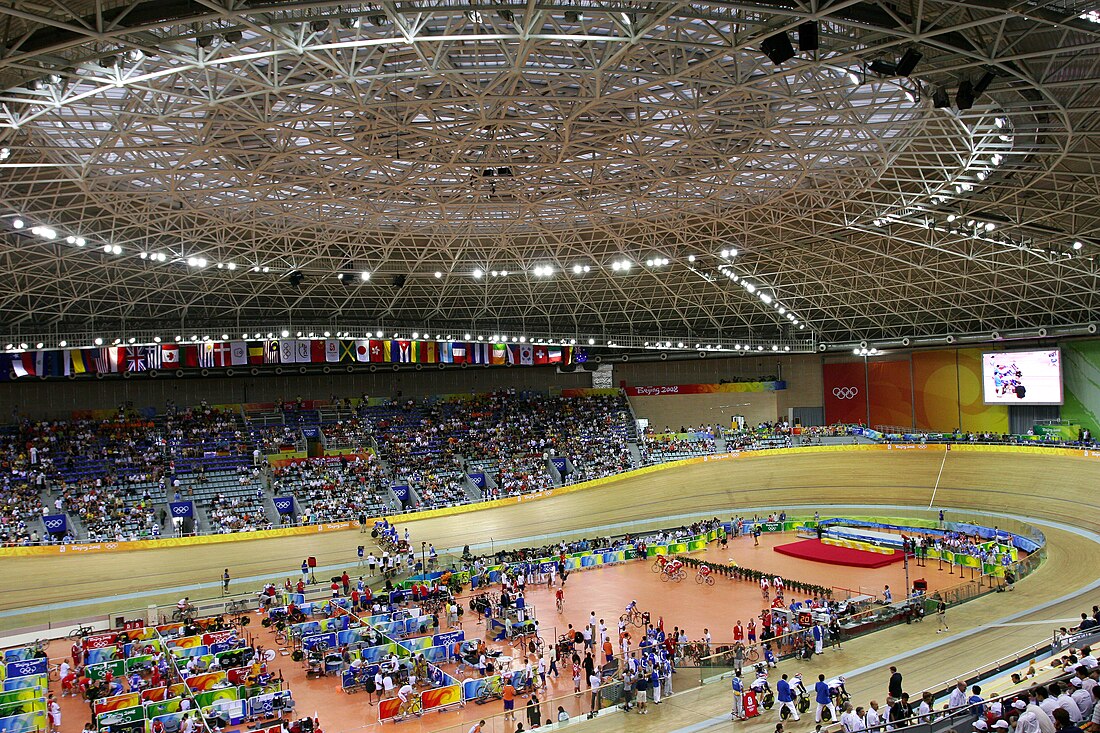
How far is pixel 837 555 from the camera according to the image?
4203cm

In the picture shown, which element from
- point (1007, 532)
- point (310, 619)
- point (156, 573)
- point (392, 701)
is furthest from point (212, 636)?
point (1007, 532)

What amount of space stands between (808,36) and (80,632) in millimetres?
31602

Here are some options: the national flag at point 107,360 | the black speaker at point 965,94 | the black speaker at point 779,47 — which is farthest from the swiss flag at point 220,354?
the black speaker at point 965,94

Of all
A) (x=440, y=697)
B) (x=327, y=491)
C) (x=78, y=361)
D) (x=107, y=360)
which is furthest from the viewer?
(x=327, y=491)

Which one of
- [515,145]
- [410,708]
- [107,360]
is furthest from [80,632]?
[515,145]

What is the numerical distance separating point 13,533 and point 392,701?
2592 centimetres

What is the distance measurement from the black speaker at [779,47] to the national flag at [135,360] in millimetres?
40976

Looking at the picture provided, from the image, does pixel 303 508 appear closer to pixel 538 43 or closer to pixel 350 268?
pixel 350 268

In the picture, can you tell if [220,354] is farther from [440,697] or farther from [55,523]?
[440,697]

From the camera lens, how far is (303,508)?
46.7 meters

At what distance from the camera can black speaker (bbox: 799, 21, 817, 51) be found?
58.6ft

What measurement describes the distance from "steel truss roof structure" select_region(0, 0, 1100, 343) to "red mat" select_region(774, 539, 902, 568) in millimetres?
15536

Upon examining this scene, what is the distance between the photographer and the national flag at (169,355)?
158 feet

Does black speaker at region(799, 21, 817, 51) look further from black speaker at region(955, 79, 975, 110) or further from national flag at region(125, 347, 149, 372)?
national flag at region(125, 347, 149, 372)
